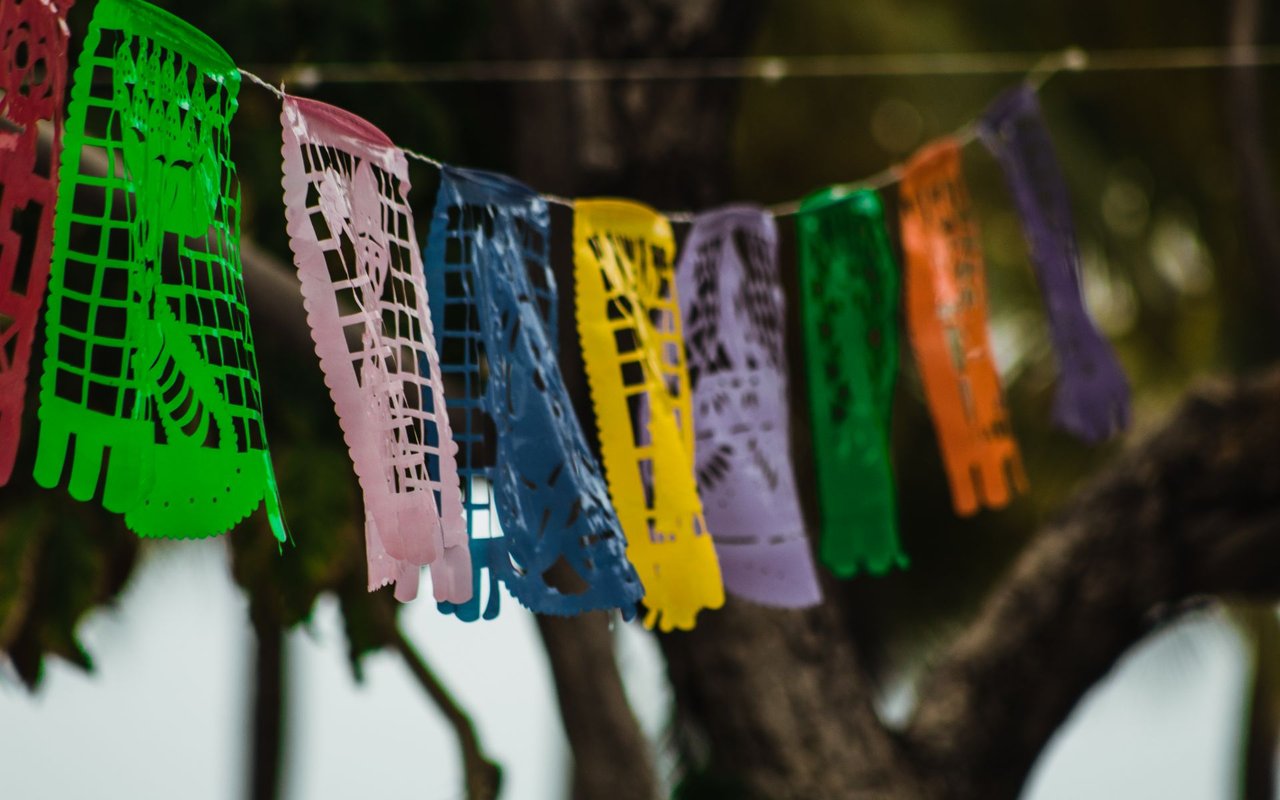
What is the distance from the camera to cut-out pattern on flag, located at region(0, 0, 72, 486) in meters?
1.17

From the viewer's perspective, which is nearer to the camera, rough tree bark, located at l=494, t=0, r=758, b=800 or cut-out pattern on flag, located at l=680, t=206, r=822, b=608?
cut-out pattern on flag, located at l=680, t=206, r=822, b=608

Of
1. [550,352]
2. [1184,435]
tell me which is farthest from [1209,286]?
[550,352]

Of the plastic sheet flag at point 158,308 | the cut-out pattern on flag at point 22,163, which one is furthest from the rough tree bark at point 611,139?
the cut-out pattern on flag at point 22,163

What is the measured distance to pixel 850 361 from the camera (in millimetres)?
2367

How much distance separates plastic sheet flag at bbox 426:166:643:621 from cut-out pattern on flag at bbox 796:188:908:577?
0.59m

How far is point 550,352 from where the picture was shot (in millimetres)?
1857

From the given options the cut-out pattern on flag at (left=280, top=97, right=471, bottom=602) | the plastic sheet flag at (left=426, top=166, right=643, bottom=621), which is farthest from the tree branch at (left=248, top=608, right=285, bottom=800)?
the cut-out pattern on flag at (left=280, top=97, right=471, bottom=602)

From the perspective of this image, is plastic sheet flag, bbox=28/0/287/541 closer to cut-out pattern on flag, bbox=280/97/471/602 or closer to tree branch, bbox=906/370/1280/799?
cut-out pattern on flag, bbox=280/97/471/602

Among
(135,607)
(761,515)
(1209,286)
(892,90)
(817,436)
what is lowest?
(761,515)

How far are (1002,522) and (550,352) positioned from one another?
4.70 meters

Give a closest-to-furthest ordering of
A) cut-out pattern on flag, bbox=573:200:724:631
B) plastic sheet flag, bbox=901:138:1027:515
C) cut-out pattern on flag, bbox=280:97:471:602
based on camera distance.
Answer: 1. cut-out pattern on flag, bbox=280:97:471:602
2. cut-out pattern on flag, bbox=573:200:724:631
3. plastic sheet flag, bbox=901:138:1027:515

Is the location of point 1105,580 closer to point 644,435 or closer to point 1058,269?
point 1058,269

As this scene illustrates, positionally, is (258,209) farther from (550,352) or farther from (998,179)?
(998,179)

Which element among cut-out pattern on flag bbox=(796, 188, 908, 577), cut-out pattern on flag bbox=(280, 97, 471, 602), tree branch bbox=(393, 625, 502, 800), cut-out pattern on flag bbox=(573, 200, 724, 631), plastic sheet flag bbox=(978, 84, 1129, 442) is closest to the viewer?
cut-out pattern on flag bbox=(280, 97, 471, 602)
